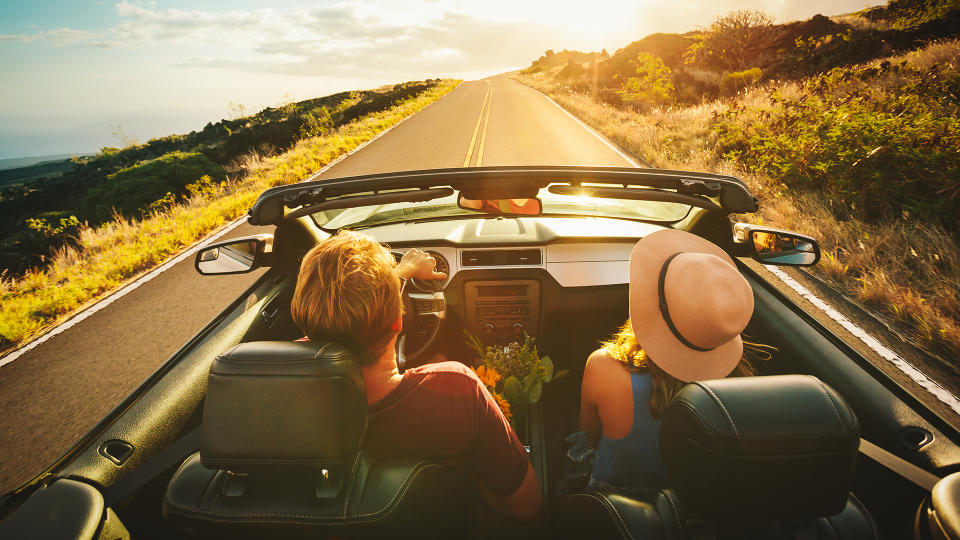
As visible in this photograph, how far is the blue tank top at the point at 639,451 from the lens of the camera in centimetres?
196

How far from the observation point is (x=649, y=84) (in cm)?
2320

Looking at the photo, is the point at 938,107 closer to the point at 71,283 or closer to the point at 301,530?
the point at 301,530

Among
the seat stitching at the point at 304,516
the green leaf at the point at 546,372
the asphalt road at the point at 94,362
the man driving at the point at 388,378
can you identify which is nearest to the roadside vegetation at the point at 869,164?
the green leaf at the point at 546,372

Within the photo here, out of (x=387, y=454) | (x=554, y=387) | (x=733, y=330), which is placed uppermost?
(x=733, y=330)

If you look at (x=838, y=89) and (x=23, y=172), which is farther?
(x=23, y=172)

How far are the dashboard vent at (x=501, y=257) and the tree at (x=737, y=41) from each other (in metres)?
29.0

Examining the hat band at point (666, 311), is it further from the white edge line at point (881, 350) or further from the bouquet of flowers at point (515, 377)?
the white edge line at point (881, 350)

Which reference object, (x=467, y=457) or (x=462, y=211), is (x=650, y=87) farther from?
(x=467, y=457)

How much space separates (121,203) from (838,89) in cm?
2400

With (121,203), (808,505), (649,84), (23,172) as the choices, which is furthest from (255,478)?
(23,172)

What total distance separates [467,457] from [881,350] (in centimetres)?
455

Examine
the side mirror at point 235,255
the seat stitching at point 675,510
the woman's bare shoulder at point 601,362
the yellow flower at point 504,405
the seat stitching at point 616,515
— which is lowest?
the yellow flower at point 504,405

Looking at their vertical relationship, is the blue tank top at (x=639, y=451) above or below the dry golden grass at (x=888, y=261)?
above

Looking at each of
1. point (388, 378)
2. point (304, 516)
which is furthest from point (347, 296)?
point (304, 516)
